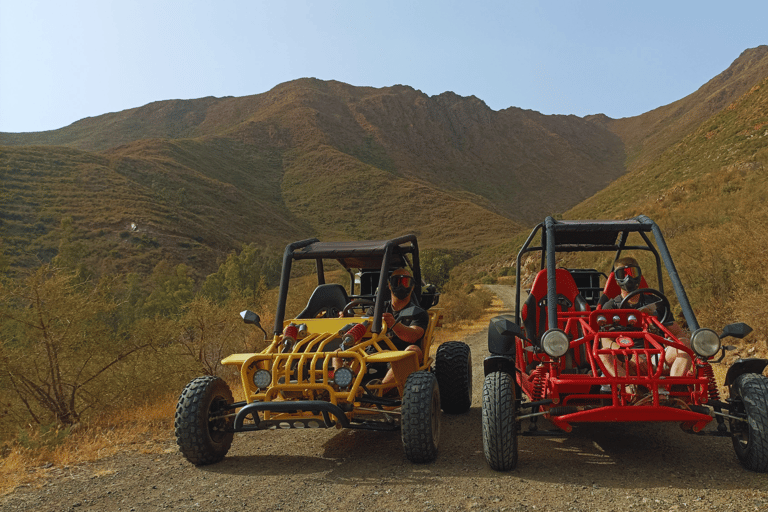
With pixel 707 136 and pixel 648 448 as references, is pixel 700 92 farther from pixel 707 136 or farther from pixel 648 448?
pixel 648 448

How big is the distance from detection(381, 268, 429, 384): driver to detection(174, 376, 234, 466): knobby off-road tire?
160 cm

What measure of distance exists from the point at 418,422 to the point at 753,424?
2.51 meters

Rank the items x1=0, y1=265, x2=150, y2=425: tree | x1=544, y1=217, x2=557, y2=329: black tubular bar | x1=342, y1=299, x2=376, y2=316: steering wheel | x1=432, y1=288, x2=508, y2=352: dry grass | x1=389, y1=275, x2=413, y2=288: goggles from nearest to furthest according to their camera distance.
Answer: x1=544, y1=217, x2=557, y2=329: black tubular bar, x1=389, y1=275, x2=413, y2=288: goggles, x1=342, y1=299, x2=376, y2=316: steering wheel, x1=0, y1=265, x2=150, y2=425: tree, x1=432, y1=288, x2=508, y2=352: dry grass

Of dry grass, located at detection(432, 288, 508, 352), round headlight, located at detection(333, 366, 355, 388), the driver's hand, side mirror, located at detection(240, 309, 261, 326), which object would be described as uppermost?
side mirror, located at detection(240, 309, 261, 326)

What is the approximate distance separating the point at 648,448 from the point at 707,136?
150 ft

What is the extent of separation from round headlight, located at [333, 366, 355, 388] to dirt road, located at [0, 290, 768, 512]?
0.77 meters

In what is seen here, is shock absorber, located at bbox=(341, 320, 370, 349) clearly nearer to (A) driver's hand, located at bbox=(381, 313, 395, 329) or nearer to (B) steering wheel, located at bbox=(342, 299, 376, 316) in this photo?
(A) driver's hand, located at bbox=(381, 313, 395, 329)

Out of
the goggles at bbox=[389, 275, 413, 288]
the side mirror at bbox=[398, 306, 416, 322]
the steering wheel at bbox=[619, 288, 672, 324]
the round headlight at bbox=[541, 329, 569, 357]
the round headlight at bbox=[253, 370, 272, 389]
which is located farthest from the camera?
the goggles at bbox=[389, 275, 413, 288]

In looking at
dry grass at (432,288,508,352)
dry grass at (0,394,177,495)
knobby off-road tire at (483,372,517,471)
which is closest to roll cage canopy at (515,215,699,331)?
knobby off-road tire at (483,372,517,471)

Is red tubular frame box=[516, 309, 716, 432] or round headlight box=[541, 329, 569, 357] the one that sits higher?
round headlight box=[541, 329, 569, 357]

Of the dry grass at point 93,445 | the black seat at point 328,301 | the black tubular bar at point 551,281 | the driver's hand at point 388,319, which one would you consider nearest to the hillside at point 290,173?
the dry grass at point 93,445

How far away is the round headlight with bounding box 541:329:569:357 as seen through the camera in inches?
177

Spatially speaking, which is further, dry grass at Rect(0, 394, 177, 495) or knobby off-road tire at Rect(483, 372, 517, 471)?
dry grass at Rect(0, 394, 177, 495)

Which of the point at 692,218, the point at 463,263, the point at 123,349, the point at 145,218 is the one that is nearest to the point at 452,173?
the point at 463,263
